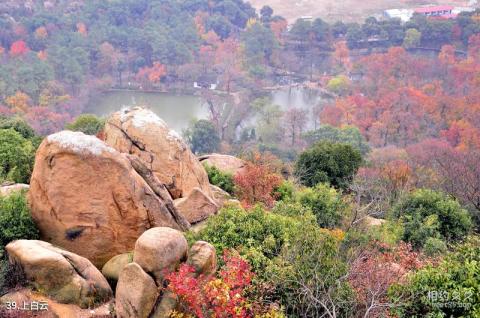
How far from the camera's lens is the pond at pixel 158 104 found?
46250 millimetres

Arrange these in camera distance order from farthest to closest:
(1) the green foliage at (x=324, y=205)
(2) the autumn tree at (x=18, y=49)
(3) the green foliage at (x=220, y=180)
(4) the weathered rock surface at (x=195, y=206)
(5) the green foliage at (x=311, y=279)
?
(2) the autumn tree at (x=18, y=49)
(3) the green foliage at (x=220, y=180)
(1) the green foliage at (x=324, y=205)
(4) the weathered rock surface at (x=195, y=206)
(5) the green foliage at (x=311, y=279)

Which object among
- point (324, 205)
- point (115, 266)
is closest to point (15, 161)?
point (115, 266)

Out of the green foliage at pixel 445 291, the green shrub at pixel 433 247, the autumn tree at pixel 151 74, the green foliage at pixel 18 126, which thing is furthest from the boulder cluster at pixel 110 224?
the autumn tree at pixel 151 74

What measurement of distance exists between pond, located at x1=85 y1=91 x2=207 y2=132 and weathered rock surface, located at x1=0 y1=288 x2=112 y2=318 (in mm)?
35981

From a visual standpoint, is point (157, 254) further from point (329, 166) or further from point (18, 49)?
point (18, 49)

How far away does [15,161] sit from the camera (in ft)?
48.7

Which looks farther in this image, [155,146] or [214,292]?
[155,146]

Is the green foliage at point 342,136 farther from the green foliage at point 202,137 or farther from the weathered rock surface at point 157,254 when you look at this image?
the weathered rock surface at point 157,254

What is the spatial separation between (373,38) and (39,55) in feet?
127

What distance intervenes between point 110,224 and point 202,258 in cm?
265

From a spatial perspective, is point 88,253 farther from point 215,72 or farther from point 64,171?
point 215,72

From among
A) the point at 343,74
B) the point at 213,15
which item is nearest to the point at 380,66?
the point at 343,74

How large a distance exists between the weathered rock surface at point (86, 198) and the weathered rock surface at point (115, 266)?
0.58 metres

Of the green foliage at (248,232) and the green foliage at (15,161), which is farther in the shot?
the green foliage at (15,161)
